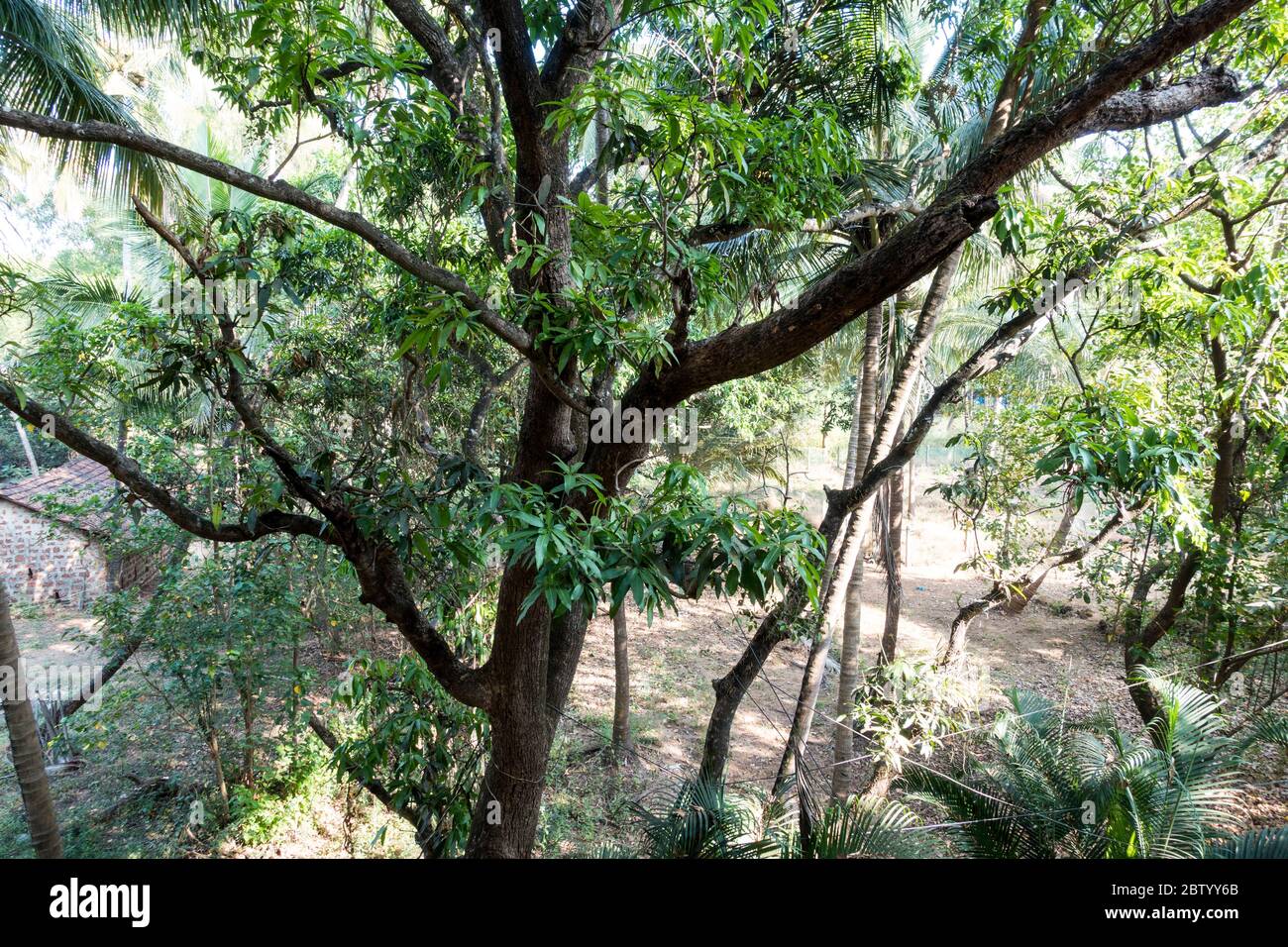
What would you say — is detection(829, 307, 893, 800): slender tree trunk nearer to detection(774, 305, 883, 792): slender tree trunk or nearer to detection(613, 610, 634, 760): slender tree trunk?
detection(774, 305, 883, 792): slender tree trunk

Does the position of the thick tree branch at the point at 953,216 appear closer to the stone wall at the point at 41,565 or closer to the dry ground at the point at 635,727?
the dry ground at the point at 635,727

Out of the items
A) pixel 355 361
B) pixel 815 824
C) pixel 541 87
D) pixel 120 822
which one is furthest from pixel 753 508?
pixel 120 822

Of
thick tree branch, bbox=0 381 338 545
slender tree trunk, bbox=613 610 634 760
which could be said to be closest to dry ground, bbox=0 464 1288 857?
slender tree trunk, bbox=613 610 634 760

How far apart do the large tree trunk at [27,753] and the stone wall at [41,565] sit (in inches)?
347

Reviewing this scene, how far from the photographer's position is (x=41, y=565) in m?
12.3

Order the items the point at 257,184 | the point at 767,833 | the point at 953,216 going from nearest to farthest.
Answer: the point at 953,216, the point at 257,184, the point at 767,833

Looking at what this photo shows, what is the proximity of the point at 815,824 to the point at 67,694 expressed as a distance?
8605 millimetres

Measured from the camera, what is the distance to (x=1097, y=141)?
7.52m

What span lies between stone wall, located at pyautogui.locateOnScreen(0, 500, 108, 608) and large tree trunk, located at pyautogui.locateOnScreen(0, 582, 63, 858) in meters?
8.81

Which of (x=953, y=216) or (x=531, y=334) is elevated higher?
(x=953, y=216)

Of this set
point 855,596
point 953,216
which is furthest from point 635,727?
point 953,216

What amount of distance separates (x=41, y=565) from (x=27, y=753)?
33.4 feet

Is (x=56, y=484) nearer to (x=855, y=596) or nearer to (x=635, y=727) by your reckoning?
(x=635, y=727)

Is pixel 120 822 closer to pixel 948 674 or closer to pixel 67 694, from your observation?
pixel 67 694
